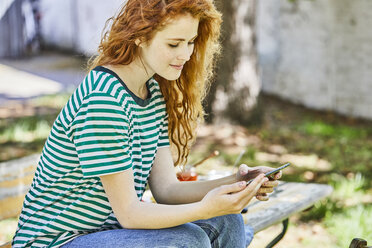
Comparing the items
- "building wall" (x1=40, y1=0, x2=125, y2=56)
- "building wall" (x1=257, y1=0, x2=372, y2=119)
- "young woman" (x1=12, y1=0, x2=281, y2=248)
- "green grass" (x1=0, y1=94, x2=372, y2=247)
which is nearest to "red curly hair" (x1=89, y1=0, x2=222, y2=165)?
"young woman" (x1=12, y1=0, x2=281, y2=248)

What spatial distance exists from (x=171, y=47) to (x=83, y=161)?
0.48 metres

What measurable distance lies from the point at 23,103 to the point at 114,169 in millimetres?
5053

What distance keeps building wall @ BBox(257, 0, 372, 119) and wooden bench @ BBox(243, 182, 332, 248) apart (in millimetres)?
3956

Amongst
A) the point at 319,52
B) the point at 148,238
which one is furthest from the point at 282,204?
the point at 319,52

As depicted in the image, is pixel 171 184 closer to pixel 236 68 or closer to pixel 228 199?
pixel 228 199

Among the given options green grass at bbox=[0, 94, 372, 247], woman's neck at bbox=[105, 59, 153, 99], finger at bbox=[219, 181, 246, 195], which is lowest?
green grass at bbox=[0, 94, 372, 247]

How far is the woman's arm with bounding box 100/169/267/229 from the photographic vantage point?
5.32ft

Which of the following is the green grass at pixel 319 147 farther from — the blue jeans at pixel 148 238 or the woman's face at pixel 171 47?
the woman's face at pixel 171 47

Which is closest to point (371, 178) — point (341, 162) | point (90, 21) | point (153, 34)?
point (341, 162)

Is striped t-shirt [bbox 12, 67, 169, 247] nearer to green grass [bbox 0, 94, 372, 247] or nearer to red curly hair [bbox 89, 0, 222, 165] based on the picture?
red curly hair [bbox 89, 0, 222, 165]

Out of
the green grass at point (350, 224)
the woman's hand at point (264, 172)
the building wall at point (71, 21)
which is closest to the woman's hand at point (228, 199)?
the woman's hand at point (264, 172)

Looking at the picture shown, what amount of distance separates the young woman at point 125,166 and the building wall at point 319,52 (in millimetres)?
4735

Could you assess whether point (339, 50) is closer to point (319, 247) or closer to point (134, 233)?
point (319, 247)

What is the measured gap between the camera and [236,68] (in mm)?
5312
